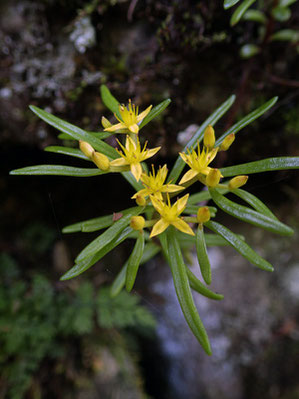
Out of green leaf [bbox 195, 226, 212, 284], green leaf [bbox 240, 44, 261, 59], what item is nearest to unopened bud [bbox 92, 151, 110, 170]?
green leaf [bbox 195, 226, 212, 284]

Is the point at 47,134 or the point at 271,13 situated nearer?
the point at 271,13

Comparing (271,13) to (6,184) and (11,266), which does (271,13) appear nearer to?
(6,184)

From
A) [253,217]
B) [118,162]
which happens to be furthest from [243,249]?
[118,162]

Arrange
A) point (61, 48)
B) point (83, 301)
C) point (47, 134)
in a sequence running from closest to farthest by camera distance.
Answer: point (61, 48), point (47, 134), point (83, 301)

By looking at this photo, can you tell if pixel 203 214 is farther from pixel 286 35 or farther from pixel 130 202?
pixel 286 35

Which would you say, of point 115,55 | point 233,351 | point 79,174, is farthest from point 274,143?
point 233,351

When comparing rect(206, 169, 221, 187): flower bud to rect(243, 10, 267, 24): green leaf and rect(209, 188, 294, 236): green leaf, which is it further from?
rect(243, 10, 267, 24): green leaf
